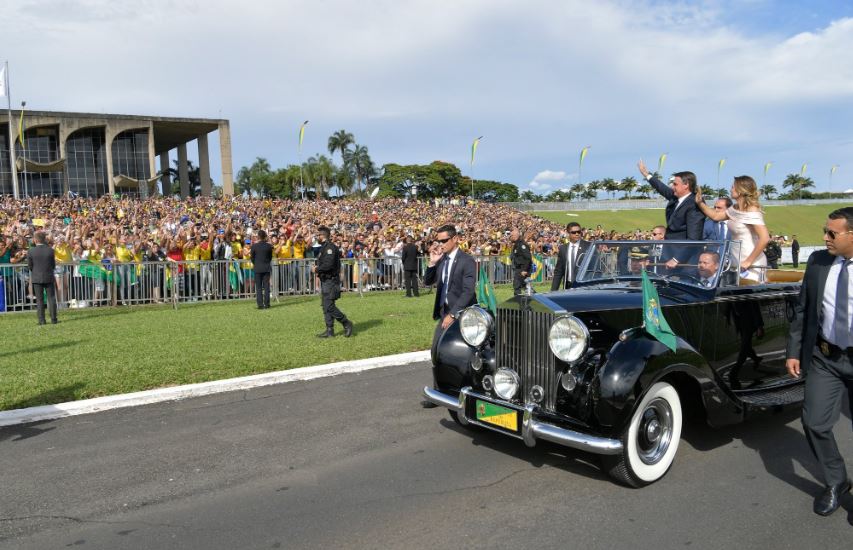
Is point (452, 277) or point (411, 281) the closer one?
point (452, 277)

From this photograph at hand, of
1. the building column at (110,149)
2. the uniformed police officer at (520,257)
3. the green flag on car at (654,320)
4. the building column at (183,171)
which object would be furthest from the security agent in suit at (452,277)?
the building column at (183,171)

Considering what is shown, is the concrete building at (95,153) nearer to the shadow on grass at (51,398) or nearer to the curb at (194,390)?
the curb at (194,390)

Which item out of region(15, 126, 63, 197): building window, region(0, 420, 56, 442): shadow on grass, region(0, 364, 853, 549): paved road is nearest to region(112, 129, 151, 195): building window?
region(15, 126, 63, 197): building window

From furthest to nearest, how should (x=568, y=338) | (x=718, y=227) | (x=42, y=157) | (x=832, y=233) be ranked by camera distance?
(x=42, y=157), (x=718, y=227), (x=568, y=338), (x=832, y=233)

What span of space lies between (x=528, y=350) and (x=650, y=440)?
3.54ft

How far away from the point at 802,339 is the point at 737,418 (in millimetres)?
1191

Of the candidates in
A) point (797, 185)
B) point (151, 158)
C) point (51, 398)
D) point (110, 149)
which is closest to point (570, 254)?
point (51, 398)

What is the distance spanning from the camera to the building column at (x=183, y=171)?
198 feet

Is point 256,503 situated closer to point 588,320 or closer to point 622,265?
point 588,320

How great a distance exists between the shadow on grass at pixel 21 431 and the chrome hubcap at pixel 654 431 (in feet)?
17.3

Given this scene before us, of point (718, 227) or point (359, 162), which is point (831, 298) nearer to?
point (718, 227)

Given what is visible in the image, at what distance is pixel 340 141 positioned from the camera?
9981 cm

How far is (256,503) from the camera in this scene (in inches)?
160

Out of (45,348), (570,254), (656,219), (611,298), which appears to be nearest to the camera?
(611,298)
